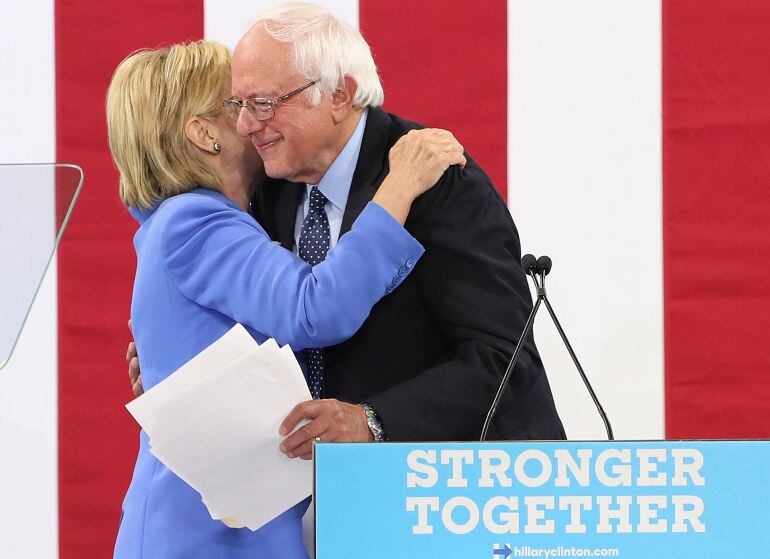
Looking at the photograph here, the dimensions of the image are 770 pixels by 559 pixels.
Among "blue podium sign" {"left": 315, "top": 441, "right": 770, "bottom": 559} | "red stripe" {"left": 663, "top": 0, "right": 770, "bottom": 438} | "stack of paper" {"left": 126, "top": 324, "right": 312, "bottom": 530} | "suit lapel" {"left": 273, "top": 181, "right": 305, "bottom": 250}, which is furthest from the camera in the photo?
"red stripe" {"left": 663, "top": 0, "right": 770, "bottom": 438}

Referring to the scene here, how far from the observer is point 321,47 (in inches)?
52.7

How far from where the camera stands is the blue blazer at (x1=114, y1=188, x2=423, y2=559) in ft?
3.96

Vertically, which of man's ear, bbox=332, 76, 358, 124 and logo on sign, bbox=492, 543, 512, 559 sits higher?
man's ear, bbox=332, 76, 358, 124

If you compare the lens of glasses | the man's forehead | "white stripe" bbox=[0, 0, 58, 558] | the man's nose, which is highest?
the man's forehead

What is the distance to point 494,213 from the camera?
131cm

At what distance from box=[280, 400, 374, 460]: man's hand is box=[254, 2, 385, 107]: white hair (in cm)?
39

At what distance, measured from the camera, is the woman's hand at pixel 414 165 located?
4.08 ft

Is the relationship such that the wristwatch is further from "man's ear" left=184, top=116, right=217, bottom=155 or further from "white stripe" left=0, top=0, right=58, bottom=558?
"white stripe" left=0, top=0, right=58, bottom=558

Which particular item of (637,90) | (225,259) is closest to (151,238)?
(225,259)

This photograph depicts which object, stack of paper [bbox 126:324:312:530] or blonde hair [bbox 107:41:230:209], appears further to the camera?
blonde hair [bbox 107:41:230:209]

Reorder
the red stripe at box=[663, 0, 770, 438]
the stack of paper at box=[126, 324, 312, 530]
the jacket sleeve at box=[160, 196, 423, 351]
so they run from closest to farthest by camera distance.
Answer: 1. the stack of paper at box=[126, 324, 312, 530]
2. the jacket sleeve at box=[160, 196, 423, 351]
3. the red stripe at box=[663, 0, 770, 438]

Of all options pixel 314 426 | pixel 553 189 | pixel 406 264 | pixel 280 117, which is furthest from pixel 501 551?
pixel 553 189

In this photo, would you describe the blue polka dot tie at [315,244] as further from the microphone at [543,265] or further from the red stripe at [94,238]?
the red stripe at [94,238]

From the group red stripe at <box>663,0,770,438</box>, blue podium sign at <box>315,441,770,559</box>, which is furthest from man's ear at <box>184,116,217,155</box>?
red stripe at <box>663,0,770,438</box>
